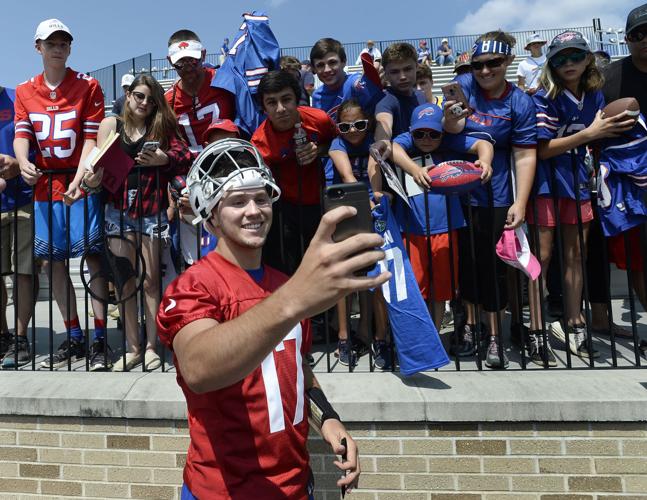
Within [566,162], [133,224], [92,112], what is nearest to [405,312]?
[566,162]

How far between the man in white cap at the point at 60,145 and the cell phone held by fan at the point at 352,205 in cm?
323

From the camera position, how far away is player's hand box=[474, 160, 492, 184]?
10.4 feet

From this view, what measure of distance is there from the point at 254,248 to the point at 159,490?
2006 millimetres

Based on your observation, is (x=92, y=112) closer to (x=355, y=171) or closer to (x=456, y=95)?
(x=355, y=171)

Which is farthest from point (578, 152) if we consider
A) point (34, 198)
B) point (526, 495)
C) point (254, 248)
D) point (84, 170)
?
point (34, 198)

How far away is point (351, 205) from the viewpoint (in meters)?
1.02

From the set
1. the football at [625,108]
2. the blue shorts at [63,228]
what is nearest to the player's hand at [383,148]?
the football at [625,108]

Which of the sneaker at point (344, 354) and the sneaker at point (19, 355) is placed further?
the sneaker at point (19, 355)

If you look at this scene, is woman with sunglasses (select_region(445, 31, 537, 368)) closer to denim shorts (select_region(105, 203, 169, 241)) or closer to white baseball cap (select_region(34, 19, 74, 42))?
denim shorts (select_region(105, 203, 169, 241))

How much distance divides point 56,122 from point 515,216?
3.50 metres

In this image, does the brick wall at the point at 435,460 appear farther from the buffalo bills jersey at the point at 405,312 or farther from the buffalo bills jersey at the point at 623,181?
the buffalo bills jersey at the point at 623,181

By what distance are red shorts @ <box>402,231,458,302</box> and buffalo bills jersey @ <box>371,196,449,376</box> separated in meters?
0.54

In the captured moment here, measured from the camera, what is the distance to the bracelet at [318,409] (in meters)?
1.78

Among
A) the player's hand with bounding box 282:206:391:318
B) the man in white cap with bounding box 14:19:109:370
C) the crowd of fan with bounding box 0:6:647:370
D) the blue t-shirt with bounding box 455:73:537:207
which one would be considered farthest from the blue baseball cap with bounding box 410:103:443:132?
the player's hand with bounding box 282:206:391:318
